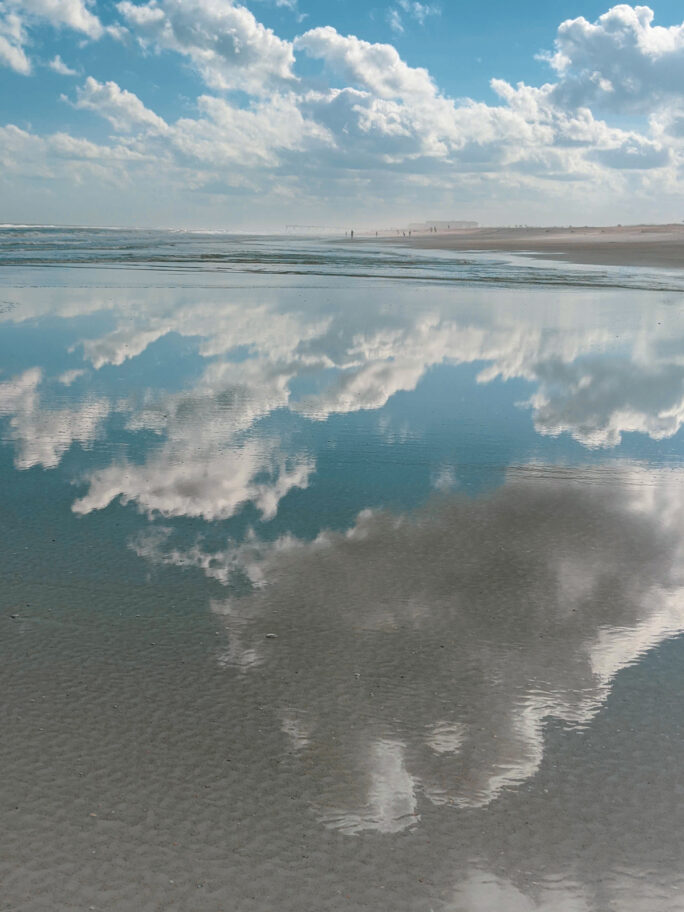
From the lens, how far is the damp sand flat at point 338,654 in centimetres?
405

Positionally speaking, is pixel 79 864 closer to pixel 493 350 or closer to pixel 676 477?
pixel 676 477

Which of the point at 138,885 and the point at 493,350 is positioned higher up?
the point at 493,350

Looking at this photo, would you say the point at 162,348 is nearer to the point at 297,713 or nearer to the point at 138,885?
the point at 297,713

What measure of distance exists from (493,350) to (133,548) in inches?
563

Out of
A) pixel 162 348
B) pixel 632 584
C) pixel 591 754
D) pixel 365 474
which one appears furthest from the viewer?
pixel 162 348

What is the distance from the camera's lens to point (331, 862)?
13.2 feet

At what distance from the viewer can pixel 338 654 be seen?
593 centimetres

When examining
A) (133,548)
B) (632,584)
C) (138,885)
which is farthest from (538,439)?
(138,885)

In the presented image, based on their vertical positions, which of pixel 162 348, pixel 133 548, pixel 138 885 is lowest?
pixel 138 885

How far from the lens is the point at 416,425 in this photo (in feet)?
42.1

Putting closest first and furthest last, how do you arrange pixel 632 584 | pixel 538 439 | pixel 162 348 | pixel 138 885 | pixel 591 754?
pixel 138 885
pixel 591 754
pixel 632 584
pixel 538 439
pixel 162 348

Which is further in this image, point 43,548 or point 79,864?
point 43,548

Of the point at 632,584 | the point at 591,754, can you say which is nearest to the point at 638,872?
the point at 591,754

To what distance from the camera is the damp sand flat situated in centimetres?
405
